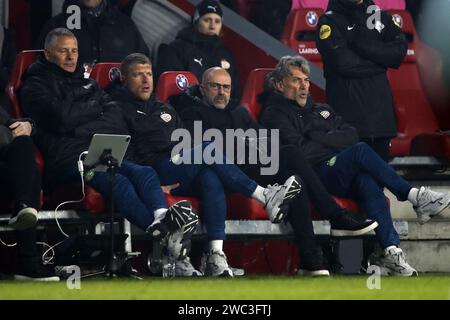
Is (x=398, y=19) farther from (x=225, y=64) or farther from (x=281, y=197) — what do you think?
(x=281, y=197)

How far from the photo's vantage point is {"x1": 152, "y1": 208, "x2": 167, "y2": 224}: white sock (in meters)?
8.33

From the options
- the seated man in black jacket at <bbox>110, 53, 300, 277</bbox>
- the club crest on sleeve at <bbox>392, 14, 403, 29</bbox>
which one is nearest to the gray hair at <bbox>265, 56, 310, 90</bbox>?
the seated man in black jacket at <bbox>110, 53, 300, 277</bbox>

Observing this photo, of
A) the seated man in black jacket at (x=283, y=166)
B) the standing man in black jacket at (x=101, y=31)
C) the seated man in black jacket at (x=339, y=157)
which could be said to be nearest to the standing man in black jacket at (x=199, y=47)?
the standing man in black jacket at (x=101, y=31)

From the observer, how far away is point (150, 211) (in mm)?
8430

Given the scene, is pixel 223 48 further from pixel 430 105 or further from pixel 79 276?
pixel 79 276

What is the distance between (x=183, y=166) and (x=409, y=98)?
2832 mm

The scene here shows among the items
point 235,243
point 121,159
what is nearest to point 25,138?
point 121,159

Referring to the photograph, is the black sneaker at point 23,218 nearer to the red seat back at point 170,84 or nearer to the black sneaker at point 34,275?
the black sneaker at point 34,275

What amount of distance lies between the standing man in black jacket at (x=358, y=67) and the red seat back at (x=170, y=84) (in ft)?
3.68

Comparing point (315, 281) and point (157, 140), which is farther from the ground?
point (157, 140)

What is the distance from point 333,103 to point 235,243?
1.31 meters

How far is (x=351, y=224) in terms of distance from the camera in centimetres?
885

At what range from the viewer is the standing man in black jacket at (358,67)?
996cm
